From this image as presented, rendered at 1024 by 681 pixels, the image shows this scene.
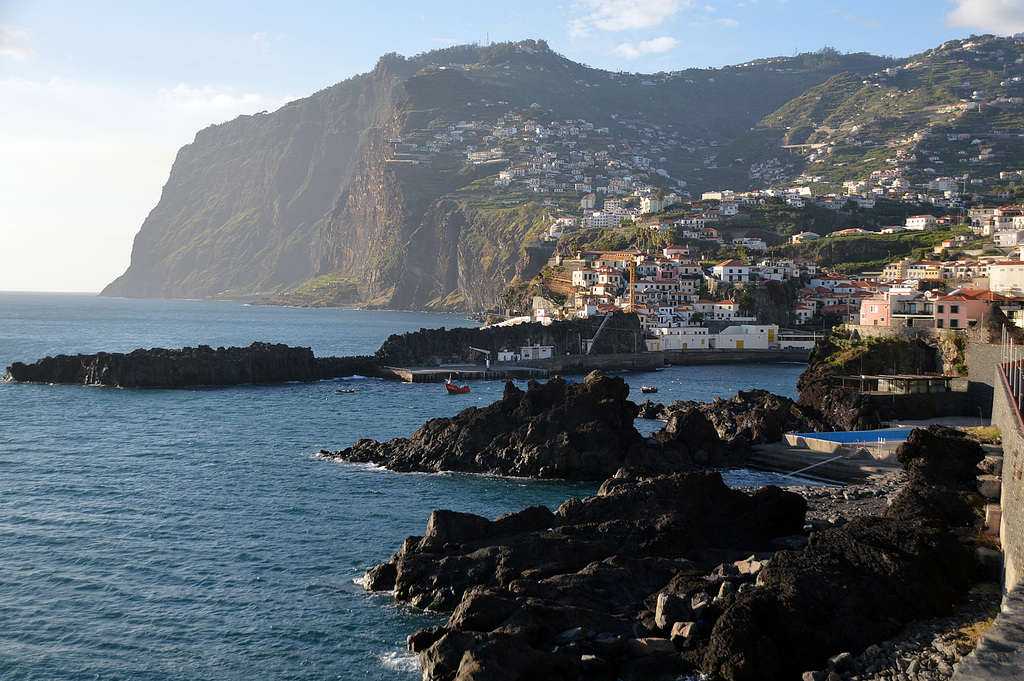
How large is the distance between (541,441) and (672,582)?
15776mm

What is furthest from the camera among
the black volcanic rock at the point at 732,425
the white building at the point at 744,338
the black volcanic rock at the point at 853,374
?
the white building at the point at 744,338

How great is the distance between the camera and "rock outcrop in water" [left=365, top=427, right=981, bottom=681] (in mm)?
15445

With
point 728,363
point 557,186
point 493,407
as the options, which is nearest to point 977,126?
point 557,186

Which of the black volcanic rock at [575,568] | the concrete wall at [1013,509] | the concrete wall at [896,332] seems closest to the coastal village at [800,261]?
the concrete wall at [896,332]

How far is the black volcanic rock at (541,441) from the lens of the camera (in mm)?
32312

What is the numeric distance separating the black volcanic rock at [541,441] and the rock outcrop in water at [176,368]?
100 feet

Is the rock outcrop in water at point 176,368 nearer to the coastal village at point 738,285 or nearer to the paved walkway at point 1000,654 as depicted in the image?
the coastal village at point 738,285

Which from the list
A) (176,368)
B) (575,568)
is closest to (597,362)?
(176,368)

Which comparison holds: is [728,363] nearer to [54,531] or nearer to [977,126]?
[54,531]

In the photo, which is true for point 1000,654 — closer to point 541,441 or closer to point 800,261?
point 541,441

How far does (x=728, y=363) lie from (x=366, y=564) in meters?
64.8

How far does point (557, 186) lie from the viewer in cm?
19412

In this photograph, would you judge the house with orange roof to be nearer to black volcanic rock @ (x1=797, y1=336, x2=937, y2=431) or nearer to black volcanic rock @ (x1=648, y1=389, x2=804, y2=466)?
black volcanic rock @ (x1=797, y1=336, x2=937, y2=431)

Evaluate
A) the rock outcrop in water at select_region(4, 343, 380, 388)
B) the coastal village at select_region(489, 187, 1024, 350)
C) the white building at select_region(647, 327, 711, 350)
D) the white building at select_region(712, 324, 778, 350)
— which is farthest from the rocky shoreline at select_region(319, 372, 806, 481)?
the white building at select_region(712, 324, 778, 350)
